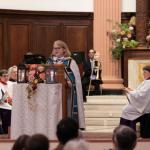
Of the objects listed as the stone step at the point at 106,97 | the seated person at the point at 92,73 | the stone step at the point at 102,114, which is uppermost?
the seated person at the point at 92,73

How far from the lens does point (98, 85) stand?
42.4ft

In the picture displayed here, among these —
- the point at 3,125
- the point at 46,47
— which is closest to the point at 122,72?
the point at 46,47

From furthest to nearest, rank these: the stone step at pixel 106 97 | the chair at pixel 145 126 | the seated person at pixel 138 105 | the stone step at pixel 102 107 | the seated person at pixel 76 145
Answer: the stone step at pixel 106 97 → the stone step at pixel 102 107 → the seated person at pixel 138 105 → the chair at pixel 145 126 → the seated person at pixel 76 145

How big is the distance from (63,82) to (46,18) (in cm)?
724

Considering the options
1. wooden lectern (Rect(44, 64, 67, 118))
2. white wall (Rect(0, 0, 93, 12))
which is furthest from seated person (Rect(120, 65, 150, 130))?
white wall (Rect(0, 0, 93, 12))

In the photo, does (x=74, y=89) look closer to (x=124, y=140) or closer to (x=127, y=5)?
(x=124, y=140)

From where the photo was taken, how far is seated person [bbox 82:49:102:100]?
12544 mm

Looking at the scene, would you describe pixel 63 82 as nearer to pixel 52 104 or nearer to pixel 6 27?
pixel 52 104

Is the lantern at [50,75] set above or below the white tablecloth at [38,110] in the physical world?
above

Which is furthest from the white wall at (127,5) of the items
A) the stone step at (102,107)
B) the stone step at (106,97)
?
the stone step at (102,107)

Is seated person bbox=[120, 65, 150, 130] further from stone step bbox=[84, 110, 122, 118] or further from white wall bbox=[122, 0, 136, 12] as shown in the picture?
white wall bbox=[122, 0, 136, 12]

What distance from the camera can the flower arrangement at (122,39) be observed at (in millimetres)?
12828

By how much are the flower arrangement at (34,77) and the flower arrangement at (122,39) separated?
5686mm

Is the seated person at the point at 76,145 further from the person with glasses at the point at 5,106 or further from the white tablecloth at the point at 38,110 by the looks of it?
the person with glasses at the point at 5,106
